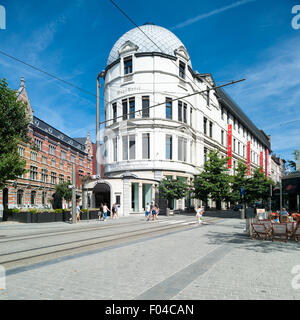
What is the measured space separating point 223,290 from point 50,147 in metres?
45.9

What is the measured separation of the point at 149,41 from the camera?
33.2m

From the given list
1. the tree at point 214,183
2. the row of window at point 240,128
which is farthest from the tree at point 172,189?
the row of window at point 240,128

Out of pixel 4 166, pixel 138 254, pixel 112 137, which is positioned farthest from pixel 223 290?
pixel 112 137

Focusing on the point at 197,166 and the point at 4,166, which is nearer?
the point at 4,166

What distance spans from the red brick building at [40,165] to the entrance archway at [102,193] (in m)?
9.24

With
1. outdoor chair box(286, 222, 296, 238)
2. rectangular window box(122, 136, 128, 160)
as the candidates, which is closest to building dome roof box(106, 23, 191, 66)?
rectangular window box(122, 136, 128, 160)

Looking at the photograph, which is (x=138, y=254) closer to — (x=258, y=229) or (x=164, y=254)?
(x=164, y=254)

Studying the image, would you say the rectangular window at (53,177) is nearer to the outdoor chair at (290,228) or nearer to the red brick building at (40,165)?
the red brick building at (40,165)

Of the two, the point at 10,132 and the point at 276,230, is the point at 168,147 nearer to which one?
the point at 10,132

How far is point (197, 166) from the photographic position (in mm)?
35531

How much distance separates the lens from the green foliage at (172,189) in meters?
27.8

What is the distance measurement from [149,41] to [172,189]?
19.5 meters

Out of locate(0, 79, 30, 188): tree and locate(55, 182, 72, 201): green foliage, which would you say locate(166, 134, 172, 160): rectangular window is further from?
locate(55, 182, 72, 201): green foliage

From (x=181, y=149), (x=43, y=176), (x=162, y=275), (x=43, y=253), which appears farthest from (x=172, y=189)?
(x=43, y=176)
